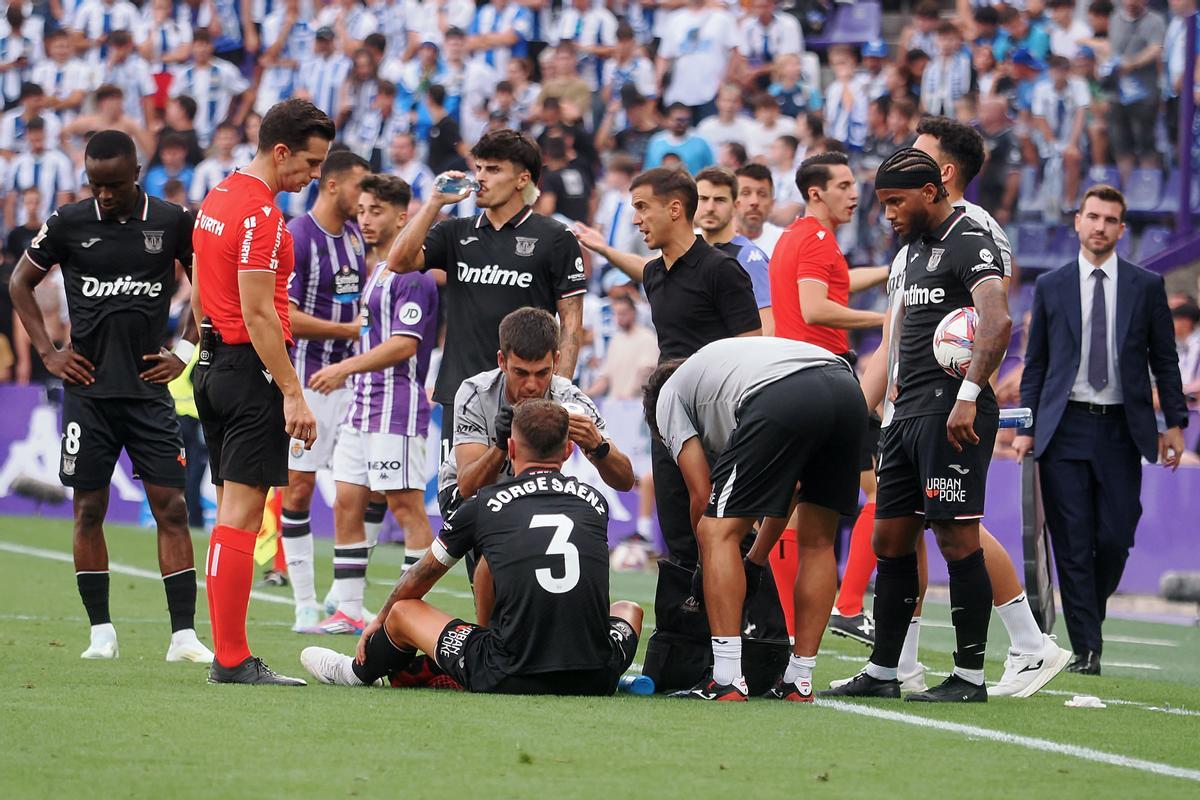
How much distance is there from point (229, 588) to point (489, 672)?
1.15m

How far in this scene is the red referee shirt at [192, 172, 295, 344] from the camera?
7188 mm

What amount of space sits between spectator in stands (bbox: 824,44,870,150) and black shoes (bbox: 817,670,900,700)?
10.6 m

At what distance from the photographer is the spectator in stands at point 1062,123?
15727mm

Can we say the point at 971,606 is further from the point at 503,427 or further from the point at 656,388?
the point at 503,427

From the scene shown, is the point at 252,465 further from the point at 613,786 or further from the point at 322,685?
the point at 613,786

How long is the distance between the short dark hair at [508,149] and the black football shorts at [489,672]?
248cm

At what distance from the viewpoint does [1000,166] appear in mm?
15766

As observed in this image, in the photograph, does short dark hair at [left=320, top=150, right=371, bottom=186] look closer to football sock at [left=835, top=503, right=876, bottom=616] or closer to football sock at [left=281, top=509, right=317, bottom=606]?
football sock at [left=281, top=509, right=317, bottom=606]

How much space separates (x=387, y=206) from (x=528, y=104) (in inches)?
399

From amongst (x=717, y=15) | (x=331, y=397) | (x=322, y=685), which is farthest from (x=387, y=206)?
(x=717, y=15)

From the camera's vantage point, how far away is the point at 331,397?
11.1 metres

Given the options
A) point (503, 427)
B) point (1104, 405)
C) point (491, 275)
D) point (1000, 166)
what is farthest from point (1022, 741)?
point (1000, 166)

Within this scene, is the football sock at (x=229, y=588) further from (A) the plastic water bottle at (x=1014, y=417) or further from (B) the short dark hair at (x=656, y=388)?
(A) the plastic water bottle at (x=1014, y=417)

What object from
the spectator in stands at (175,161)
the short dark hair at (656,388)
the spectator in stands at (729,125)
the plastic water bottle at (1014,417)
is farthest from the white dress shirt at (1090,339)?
the spectator in stands at (175,161)
